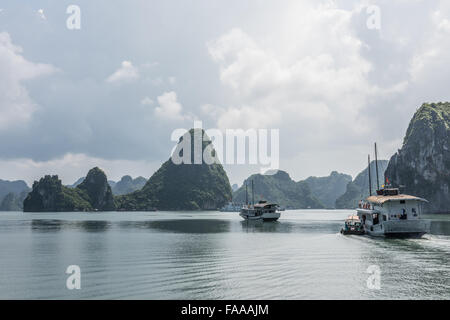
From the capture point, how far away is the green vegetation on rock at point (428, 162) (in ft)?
563

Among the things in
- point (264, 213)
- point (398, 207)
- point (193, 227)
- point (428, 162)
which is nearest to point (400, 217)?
point (398, 207)

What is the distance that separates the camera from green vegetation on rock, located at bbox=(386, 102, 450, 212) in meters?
172

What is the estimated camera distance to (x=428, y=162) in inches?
6919

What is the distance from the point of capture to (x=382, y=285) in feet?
76.3

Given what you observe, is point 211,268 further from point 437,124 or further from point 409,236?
point 437,124

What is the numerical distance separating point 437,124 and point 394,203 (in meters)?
161
